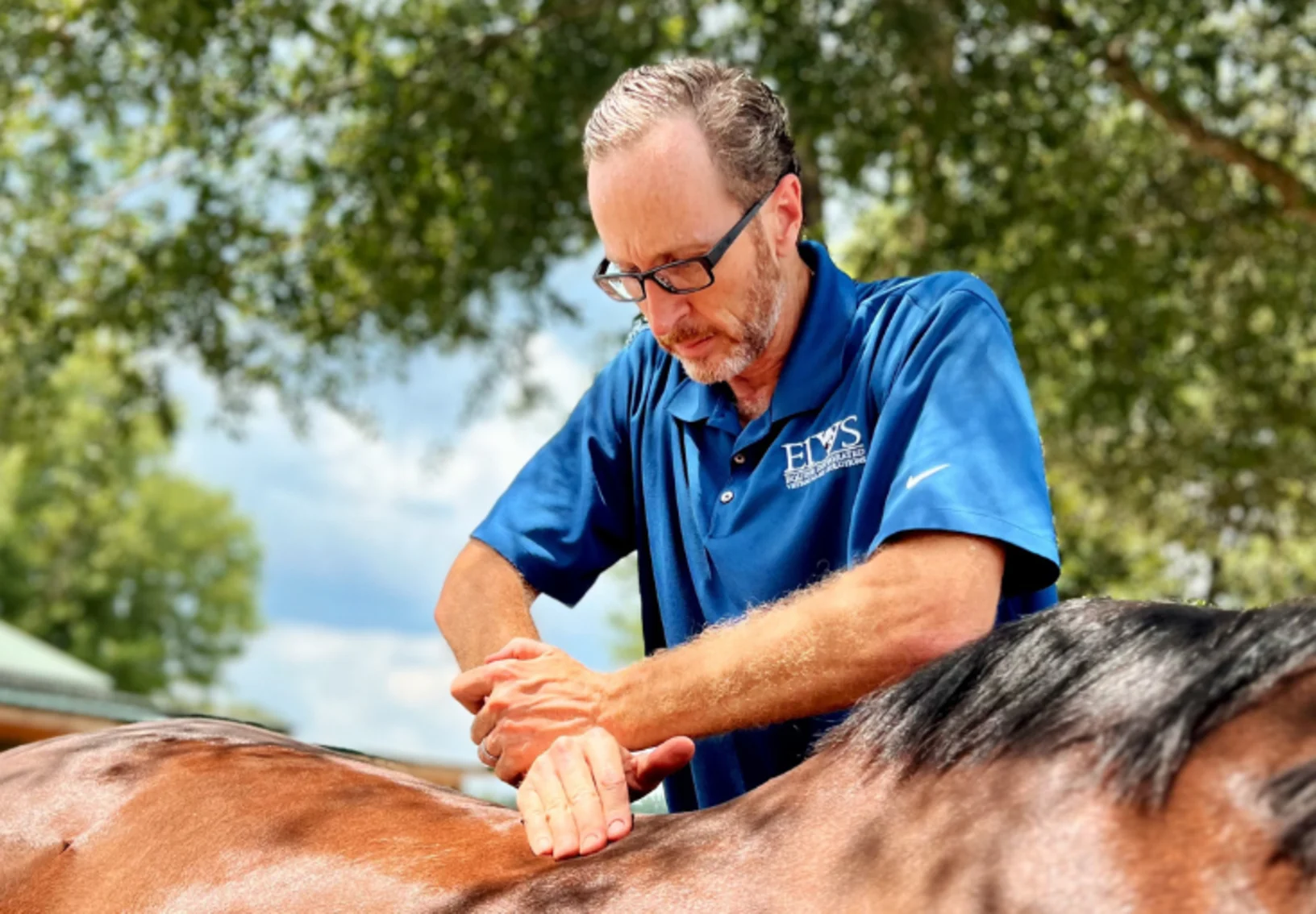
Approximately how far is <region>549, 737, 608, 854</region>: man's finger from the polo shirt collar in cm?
80

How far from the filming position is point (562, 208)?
9547 millimetres

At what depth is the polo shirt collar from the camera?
2.58m

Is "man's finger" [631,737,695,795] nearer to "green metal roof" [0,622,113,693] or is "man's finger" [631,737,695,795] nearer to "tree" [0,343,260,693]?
"green metal roof" [0,622,113,693]

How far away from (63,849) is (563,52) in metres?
7.04

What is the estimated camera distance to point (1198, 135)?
9.38 meters

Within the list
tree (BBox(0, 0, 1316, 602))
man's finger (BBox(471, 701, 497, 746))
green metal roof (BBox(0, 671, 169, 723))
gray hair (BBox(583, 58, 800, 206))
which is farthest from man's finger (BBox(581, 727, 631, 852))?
green metal roof (BBox(0, 671, 169, 723))

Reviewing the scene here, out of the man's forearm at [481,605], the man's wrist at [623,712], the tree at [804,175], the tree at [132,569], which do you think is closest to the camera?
the man's wrist at [623,712]

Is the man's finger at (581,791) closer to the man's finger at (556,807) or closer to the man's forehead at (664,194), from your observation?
the man's finger at (556,807)

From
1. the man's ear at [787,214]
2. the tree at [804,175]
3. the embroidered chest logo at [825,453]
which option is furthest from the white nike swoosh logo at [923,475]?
the tree at [804,175]

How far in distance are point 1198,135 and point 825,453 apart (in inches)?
307

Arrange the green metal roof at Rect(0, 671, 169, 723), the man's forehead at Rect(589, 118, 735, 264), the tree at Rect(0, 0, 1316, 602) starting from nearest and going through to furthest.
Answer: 1. the man's forehead at Rect(589, 118, 735, 264)
2. the tree at Rect(0, 0, 1316, 602)
3. the green metal roof at Rect(0, 671, 169, 723)

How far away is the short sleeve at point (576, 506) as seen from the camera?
296cm

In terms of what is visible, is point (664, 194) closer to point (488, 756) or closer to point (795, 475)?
point (795, 475)

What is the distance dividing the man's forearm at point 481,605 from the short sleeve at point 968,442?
83 cm
